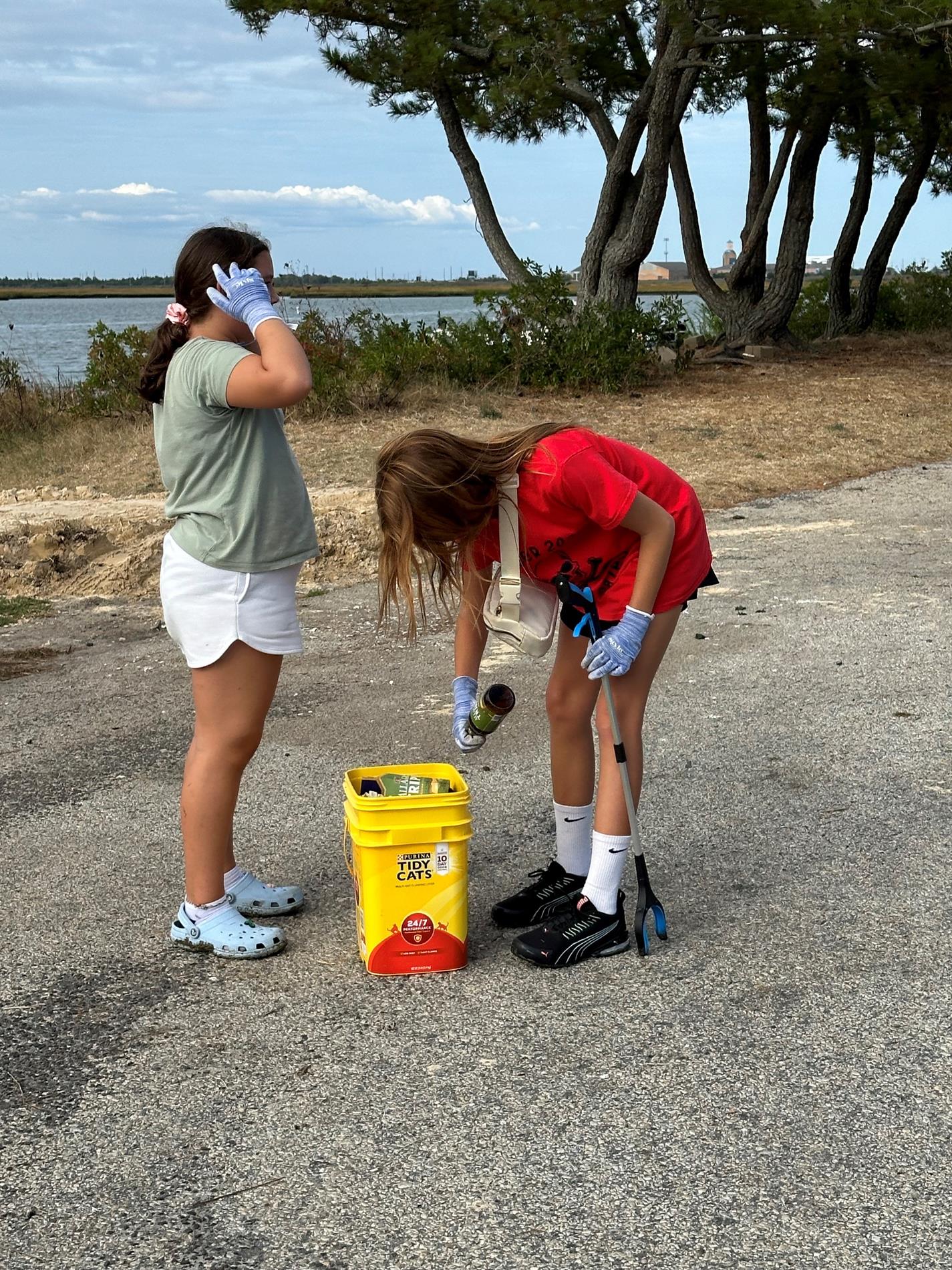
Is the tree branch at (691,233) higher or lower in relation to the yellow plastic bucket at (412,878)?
higher

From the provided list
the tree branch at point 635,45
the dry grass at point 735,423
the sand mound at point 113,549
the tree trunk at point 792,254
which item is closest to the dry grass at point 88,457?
the dry grass at point 735,423

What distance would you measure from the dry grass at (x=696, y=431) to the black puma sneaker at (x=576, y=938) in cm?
692

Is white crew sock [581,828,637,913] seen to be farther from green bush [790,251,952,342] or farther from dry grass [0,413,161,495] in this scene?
green bush [790,251,952,342]

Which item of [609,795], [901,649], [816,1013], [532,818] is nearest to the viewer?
[816,1013]

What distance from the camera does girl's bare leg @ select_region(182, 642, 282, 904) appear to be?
3.36m

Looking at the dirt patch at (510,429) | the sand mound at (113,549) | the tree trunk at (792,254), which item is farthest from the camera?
the tree trunk at (792,254)

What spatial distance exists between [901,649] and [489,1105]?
3986 millimetres

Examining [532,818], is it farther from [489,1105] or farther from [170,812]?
[489,1105]

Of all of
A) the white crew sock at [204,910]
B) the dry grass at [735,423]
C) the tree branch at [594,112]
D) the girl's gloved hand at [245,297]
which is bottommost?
the dry grass at [735,423]

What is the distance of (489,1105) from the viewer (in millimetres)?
2789

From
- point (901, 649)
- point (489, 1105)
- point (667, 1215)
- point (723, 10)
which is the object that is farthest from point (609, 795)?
point (723, 10)

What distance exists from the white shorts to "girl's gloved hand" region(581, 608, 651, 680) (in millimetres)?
750

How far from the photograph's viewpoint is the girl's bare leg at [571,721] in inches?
137

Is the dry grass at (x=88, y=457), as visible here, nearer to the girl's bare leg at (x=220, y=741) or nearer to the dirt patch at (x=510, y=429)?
the dirt patch at (x=510, y=429)
